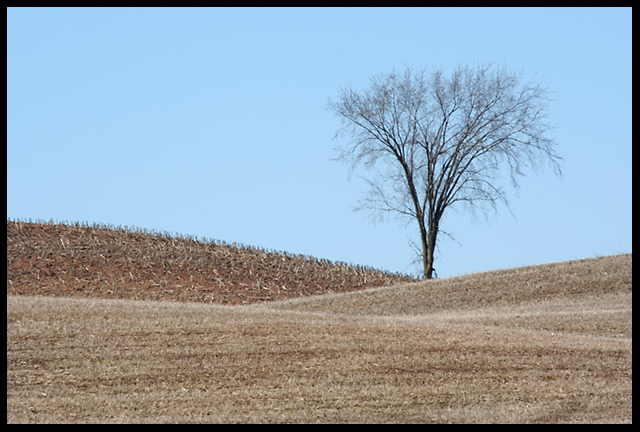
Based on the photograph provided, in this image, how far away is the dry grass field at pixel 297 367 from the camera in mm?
9758

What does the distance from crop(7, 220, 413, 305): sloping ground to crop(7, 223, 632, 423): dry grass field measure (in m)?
8.48

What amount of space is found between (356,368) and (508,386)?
2.50 m

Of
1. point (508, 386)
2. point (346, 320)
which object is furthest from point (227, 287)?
point (508, 386)

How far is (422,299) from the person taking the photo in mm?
23375

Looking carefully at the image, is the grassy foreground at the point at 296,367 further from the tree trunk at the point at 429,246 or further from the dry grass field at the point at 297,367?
the tree trunk at the point at 429,246

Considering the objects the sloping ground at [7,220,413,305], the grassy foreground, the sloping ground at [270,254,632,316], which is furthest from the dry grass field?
the sloping ground at [7,220,413,305]

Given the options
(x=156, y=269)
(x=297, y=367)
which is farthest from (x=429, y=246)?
(x=297, y=367)

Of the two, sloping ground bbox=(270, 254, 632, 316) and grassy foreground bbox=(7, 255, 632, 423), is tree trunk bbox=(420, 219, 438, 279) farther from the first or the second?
grassy foreground bbox=(7, 255, 632, 423)

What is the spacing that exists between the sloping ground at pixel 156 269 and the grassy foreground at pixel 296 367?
8367 mm

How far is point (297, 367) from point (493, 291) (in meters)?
13.6

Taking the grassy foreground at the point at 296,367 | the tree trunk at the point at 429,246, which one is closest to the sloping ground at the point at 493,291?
the tree trunk at the point at 429,246

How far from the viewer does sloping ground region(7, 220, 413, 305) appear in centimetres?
2483

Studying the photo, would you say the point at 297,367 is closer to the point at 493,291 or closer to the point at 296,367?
the point at 296,367
